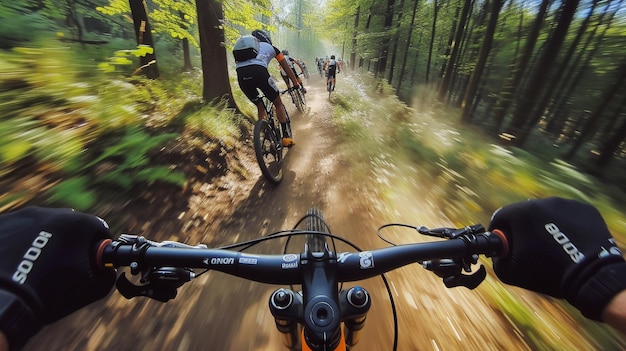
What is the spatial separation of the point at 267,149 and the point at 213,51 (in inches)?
152

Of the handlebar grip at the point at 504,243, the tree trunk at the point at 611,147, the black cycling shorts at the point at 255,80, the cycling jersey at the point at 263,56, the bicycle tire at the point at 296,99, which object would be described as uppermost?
the cycling jersey at the point at 263,56

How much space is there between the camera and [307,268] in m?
1.06

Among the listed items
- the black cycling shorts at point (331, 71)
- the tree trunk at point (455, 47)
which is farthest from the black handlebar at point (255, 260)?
the black cycling shorts at point (331, 71)

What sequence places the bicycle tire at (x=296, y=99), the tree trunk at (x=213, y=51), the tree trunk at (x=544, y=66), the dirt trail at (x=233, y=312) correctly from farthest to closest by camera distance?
the bicycle tire at (x=296, y=99) < the tree trunk at (x=544, y=66) < the tree trunk at (x=213, y=51) < the dirt trail at (x=233, y=312)

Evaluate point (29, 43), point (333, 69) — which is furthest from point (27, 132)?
point (333, 69)

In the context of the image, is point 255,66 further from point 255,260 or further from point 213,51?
point 255,260

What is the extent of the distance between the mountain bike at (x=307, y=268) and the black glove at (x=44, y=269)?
8cm

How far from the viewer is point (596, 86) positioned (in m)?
12.1

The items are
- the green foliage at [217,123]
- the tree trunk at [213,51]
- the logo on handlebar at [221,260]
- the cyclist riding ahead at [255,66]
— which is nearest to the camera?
the logo on handlebar at [221,260]

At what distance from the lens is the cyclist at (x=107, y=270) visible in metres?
0.82

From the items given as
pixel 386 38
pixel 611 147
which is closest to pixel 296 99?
pixel 386 38

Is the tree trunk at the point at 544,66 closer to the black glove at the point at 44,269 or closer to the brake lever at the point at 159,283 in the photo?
the brake lever at the point at 159,283

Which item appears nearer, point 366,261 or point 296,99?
point 366,261

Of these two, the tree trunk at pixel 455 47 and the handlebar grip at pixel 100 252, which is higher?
the tree trunk at pixel 455 47
